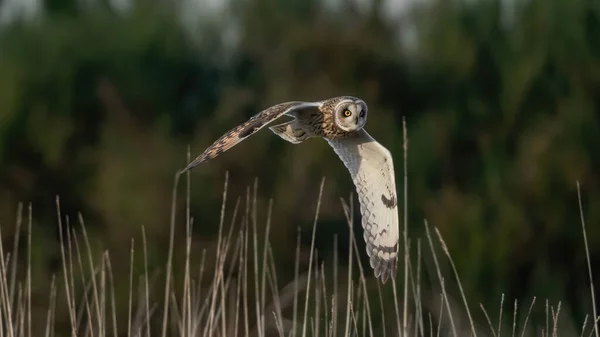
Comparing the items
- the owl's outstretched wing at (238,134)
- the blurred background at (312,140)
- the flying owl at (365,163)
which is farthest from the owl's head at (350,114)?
the blurred background at (312,140)

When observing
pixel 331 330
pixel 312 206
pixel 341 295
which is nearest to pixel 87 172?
pixel 312 206

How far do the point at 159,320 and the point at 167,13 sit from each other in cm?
423

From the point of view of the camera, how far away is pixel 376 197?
168 inches

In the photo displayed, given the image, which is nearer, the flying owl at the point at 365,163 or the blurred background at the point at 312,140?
the flying owl at the point at 365,163

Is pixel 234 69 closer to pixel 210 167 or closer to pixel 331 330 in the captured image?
pixel 210 167

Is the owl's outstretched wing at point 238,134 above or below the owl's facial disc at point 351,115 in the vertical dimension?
below

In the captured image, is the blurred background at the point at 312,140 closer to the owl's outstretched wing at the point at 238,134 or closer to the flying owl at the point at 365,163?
the flying owl at the point at 365,163

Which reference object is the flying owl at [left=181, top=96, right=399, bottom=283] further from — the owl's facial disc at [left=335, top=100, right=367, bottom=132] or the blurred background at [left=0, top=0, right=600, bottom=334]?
the blurred background at [left=0, top=0, right=600, bottom=334]

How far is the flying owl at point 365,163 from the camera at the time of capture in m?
4.20

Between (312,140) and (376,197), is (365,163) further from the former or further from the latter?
(312,140)

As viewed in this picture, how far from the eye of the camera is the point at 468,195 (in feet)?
32.7

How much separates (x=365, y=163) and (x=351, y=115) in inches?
7.6

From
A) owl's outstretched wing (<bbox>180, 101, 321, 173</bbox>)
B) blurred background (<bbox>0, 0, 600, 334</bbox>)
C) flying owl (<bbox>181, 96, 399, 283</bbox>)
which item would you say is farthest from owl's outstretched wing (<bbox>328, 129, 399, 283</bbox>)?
blurred background (<bbox>0, 0, 600, 334</bbox>)

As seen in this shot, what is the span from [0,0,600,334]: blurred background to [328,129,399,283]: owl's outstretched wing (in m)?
4.84
